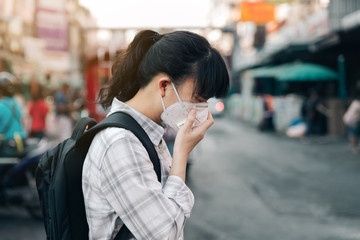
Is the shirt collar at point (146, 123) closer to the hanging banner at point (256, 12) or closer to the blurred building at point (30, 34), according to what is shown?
the blurred building at point (30, 34)

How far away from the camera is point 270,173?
8898 mm

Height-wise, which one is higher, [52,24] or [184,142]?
[184,142]

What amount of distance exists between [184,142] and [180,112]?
112 millimetres

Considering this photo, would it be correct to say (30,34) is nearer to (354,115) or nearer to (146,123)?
(354,115)

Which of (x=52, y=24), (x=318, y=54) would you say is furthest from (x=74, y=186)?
(x=52, y=24)

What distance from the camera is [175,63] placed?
143 centimetres

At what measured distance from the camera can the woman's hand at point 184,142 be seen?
1427mm

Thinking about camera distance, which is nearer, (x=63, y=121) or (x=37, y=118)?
(x=37, y=118)

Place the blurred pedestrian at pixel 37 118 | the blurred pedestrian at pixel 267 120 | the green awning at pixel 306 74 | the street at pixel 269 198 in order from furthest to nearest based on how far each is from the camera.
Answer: the blurred pedestrian at pixel 267 120
the green awning at pixel 306 74
the blurred pedestrian at pixel 37 118
the street at pixel 269 198

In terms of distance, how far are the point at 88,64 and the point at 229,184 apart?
7.28 meters

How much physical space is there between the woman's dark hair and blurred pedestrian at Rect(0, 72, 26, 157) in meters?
4.35

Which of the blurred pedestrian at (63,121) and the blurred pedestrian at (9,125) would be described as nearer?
the blurred pedestrian at (9,125)

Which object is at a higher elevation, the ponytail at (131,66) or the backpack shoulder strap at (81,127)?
the ponytail at (131,66)

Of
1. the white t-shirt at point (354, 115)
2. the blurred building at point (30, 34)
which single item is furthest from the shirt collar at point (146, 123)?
the blurred building at point (30, 34)
